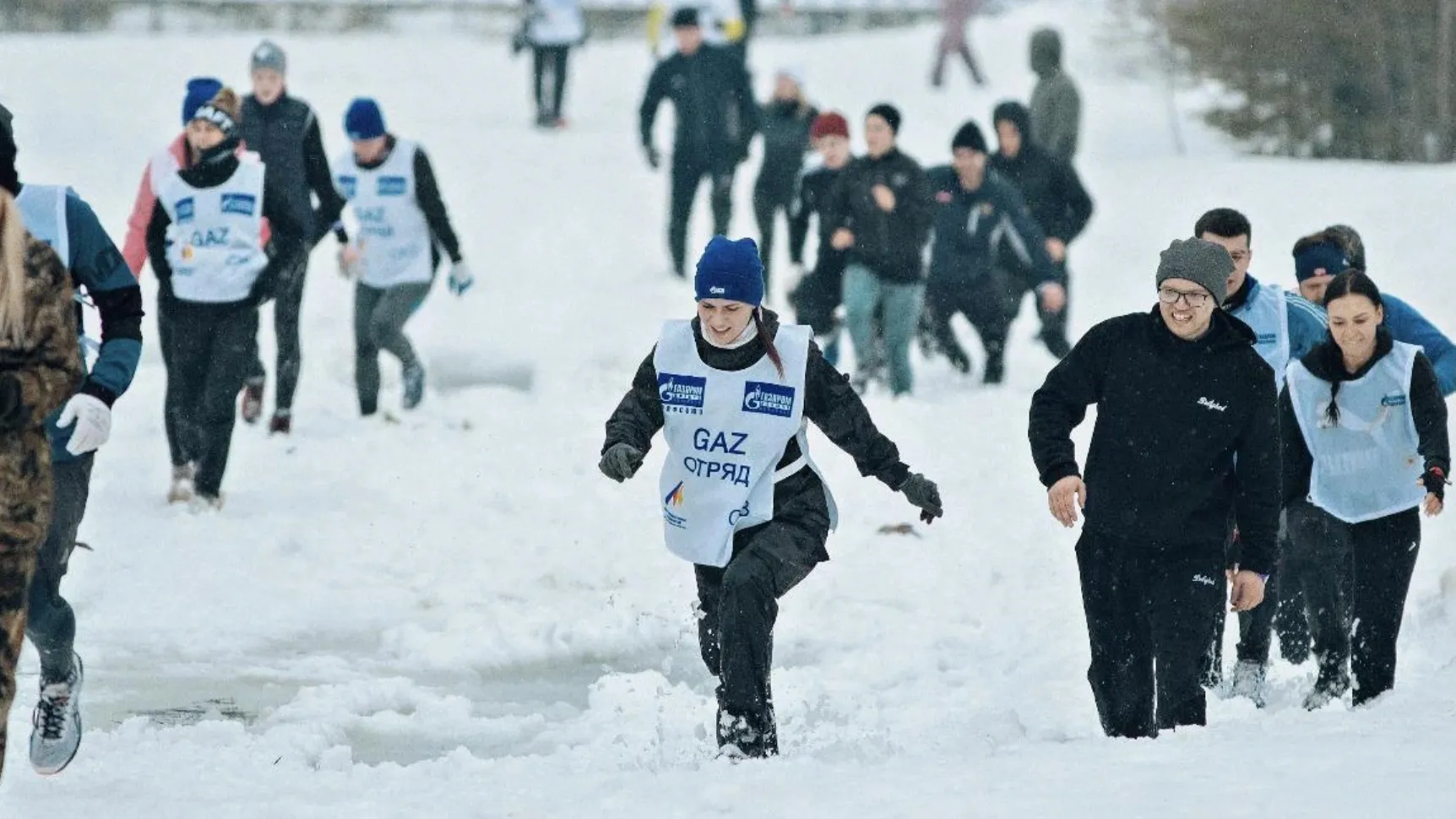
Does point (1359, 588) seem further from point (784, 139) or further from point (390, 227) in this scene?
point (784, 139)

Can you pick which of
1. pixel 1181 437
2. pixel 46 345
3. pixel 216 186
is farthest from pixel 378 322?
pixel 46 345

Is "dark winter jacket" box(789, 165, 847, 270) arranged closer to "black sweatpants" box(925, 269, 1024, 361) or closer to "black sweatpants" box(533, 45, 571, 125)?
"black sweatpants" box(925, 269, 1024, 361)

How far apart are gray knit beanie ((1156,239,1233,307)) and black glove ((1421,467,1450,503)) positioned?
1436 millimetres

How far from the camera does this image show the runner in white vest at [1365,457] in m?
7.70

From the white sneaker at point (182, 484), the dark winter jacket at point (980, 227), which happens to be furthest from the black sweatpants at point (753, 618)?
the dark winter jacket at point (980, 227)

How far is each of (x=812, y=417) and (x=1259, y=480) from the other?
50.4 inches

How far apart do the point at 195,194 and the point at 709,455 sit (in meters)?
4.72

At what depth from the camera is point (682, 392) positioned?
6793mm

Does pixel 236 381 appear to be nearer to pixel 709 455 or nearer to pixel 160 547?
pixel 160 547

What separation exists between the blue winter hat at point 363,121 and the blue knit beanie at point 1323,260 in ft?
19.3

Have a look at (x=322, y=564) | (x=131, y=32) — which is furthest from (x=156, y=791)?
(x=131, y=32)

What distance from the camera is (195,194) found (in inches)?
423

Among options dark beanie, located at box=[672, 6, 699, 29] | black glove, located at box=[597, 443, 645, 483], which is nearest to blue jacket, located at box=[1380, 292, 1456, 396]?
black glove, located at box=[597, 443, 645, 483]

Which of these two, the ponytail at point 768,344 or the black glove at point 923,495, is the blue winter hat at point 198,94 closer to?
the ponytail at point 768,344
